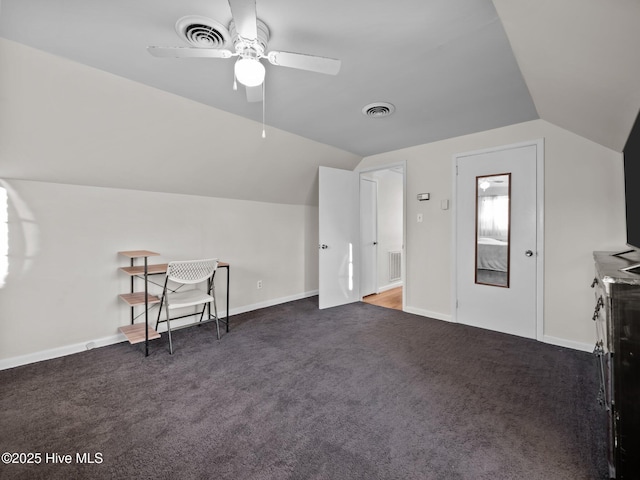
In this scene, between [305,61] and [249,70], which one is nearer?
[249,70]

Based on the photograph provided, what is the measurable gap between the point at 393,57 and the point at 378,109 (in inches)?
33.9

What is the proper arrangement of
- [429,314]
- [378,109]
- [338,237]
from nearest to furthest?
[378,109], [429,314], [338,237]

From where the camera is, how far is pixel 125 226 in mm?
3096

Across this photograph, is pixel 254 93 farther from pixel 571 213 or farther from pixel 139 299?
pixel 571 213

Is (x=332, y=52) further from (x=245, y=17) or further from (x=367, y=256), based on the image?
(x=367, y=256)

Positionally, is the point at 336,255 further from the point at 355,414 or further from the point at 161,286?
the point at 355,414

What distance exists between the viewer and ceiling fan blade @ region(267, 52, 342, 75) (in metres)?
1.62

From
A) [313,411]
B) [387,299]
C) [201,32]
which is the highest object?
[201,32]

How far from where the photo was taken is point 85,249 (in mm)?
2850

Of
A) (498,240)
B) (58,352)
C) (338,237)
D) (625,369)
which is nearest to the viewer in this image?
(625,369)

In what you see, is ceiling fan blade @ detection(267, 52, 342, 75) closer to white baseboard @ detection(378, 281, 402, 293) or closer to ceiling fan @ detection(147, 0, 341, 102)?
ceiling fan @ detection(147, 0, 341, 102)

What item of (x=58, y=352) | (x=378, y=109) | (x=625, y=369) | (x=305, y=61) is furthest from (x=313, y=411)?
(x=378, y=109)

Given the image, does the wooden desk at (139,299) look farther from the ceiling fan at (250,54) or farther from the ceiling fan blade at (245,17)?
the ceiling fan blade at (245,17)

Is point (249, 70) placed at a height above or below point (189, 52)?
below
